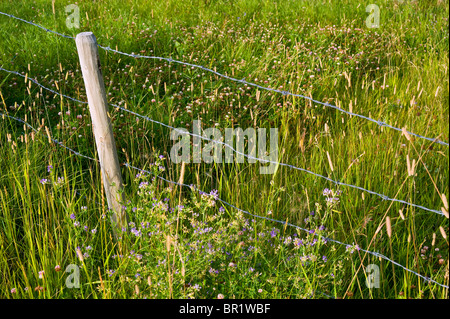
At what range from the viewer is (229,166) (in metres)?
3.04

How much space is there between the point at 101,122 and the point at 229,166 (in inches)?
39.3

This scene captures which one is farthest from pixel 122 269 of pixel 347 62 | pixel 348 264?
pixel 347 62

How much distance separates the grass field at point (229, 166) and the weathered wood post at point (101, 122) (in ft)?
0.38

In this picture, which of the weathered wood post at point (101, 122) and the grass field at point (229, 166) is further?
the weathered wood post at point (101, 122)

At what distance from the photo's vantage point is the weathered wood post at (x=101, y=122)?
2.24 metres

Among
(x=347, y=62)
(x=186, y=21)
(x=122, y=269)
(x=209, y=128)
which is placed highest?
(x=186, y=21)

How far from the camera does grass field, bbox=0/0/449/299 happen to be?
6.83ft

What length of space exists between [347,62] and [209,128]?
1.62 m

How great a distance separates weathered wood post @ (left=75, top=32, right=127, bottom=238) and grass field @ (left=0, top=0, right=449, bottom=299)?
0.38 ft

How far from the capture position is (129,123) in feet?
11.1

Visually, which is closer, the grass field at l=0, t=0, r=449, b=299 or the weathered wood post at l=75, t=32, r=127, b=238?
the grass field at l=0, t=0, r=449, b=299
